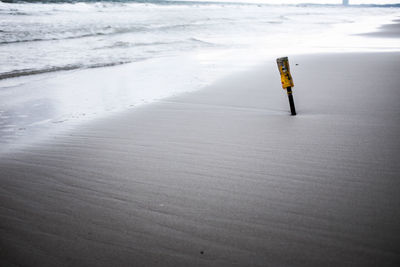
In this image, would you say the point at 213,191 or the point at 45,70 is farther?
the point at 45,70

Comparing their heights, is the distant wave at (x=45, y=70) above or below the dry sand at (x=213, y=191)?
above

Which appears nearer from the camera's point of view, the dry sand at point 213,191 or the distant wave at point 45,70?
the dry sand at point 213,191

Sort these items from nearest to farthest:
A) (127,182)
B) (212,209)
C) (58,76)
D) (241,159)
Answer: (212,209) → (127,182) → (241,159) → (58,76)

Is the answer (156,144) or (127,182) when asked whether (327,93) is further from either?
(127,182)

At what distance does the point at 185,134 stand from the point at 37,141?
5.84ft

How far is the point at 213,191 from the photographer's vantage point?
2195 millimetres

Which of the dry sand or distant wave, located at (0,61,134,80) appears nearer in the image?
the dry sand

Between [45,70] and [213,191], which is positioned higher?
[45,70]

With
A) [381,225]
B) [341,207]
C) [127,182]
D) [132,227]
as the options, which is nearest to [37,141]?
[127,182]

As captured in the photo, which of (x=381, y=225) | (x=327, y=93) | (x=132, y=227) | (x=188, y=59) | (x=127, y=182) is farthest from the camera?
(x=188, y=59)

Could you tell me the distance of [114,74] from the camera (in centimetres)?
746

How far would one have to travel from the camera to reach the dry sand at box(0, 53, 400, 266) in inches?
64.9

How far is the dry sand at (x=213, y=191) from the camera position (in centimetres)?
165

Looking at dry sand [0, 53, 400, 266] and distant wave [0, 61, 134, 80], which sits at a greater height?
distant wave [0, 61, 134, 80]
